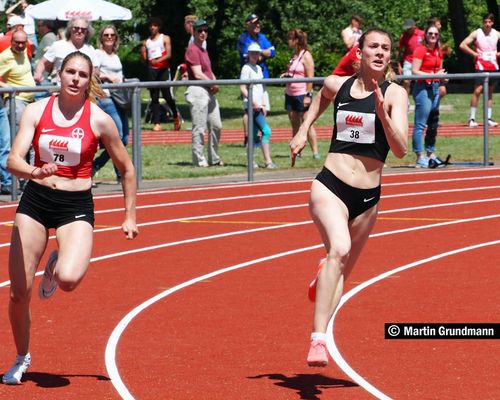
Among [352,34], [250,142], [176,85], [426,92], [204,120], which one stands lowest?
[250,142]

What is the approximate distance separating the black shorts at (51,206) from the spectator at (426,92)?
40.3ft

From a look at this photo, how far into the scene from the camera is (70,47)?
16266 millimetres

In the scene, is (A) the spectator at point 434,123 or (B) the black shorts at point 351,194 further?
(A) the spectator at point 434,123

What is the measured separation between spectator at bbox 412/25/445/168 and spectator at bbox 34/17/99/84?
5221 millimetres

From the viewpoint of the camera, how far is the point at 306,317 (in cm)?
973

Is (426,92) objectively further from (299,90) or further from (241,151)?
(241,151)

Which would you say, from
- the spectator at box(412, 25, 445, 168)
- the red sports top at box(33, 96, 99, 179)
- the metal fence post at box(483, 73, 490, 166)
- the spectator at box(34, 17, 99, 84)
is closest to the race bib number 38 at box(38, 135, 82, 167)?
the red sports top at box(33, 96, 99, 179)

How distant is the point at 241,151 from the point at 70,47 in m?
3.49

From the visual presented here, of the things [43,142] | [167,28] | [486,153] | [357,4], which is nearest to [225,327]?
[43,142]

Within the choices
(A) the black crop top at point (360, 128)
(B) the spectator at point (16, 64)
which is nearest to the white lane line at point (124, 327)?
(A) the black crop top at point (360, 128)

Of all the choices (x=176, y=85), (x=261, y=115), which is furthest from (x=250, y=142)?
(x=176, y=85)

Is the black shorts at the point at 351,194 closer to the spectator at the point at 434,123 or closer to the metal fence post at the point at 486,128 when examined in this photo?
the spectator at the point at 434,123

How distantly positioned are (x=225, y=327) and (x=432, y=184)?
364 inches

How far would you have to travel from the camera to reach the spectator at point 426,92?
19.6 metres
